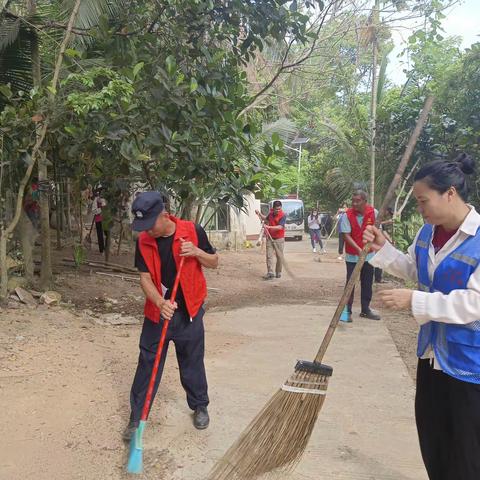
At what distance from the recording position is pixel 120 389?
159 inches

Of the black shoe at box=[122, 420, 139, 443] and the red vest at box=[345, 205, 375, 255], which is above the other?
the red vest at box=[345, 205, 375, 255]

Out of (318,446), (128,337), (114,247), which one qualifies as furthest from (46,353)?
(114,247)

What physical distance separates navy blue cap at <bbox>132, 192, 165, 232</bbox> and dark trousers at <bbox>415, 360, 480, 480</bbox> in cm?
160

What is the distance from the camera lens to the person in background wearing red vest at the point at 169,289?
312 cm

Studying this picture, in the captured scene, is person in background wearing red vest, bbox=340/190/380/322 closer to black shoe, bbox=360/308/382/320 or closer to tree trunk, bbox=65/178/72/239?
black shoe, bbox=360/308/382/320

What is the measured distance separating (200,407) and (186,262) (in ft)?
3.41

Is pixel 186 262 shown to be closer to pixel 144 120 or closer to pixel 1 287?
pixel 144 120

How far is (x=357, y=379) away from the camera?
4.55 meters

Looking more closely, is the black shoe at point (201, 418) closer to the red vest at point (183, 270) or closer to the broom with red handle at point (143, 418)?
the broom with red handle at point (143, 418)

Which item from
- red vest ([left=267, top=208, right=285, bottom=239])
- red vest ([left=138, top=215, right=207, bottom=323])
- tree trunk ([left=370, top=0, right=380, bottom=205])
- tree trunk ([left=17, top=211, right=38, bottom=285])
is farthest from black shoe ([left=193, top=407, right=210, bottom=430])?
tree trunk ([left=370, top=0, right=380, bottom=205])

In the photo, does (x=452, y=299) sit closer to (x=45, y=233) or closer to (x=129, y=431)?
(x=129, y=431)

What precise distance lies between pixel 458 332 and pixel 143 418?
71.4 inches

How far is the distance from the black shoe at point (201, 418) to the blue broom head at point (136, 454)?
1.85ft

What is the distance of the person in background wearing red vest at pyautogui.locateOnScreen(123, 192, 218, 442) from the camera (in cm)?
312
